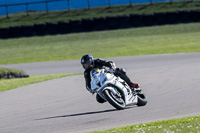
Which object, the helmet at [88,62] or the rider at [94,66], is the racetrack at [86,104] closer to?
the rider at [94,66]

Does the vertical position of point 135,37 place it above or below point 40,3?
below

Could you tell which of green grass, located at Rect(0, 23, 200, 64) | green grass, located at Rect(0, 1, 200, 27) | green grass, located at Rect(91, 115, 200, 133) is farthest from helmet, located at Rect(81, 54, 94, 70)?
green grass, located at Rect(0, 1, 200, 27)

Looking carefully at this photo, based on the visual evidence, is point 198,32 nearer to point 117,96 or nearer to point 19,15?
point 19,15

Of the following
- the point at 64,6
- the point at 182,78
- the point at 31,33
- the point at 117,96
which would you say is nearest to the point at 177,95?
the point at 117,96

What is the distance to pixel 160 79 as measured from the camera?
1332 cm

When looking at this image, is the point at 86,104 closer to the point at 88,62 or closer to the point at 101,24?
the point at 88,62

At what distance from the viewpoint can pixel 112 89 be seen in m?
8.67

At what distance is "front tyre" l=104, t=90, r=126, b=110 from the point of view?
8.59 m

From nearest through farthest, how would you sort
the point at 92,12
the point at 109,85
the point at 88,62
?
the point at 109,85 → the point at 88,62 → the point at 92,12

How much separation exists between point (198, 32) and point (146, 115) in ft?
77.1

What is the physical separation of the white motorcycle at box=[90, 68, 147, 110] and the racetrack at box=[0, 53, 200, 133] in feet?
0.61

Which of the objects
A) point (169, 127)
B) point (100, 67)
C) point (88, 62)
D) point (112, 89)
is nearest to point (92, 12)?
point (100, 67)

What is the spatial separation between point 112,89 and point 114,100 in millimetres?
215

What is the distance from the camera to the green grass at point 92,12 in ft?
111
